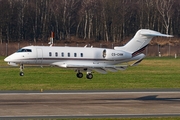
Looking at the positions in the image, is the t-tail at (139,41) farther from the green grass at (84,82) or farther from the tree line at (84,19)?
the tree line at (84,19)

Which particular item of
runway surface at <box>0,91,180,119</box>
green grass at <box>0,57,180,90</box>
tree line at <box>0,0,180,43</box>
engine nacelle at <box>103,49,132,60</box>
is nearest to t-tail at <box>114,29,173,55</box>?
engine nacelle at <box>103,49,132,60</box>

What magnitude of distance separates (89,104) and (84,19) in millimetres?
79573

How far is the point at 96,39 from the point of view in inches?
3824

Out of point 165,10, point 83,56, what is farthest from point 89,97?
point 165,10

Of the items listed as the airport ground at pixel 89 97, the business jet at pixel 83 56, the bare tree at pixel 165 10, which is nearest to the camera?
the airport ground at pixel 89 97

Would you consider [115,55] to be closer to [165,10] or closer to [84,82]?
[84,82]

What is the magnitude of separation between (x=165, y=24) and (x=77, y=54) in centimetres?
6052

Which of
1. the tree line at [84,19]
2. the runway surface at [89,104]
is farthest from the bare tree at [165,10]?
the runway surface at [89,104]

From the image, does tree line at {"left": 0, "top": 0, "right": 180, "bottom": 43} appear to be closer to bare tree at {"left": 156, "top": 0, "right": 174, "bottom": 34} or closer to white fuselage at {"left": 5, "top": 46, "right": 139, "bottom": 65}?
bare tree at {"left": 156, "top": 0, "right": 174, "bottom": 34}

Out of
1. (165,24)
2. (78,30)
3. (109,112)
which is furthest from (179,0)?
(109,112)

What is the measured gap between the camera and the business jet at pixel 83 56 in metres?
41.5

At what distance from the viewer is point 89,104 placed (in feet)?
87.2

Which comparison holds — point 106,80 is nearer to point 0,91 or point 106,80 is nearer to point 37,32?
point 0,91

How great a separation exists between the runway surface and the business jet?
30.6ft
